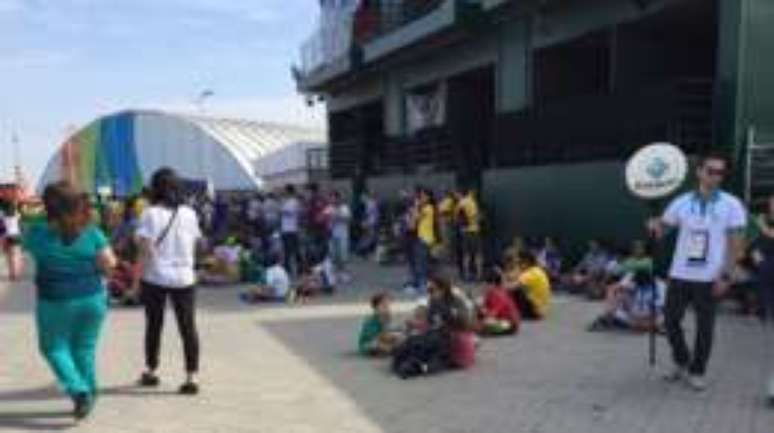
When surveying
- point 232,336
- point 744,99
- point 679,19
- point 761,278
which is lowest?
point 232,336

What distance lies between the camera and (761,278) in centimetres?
1018

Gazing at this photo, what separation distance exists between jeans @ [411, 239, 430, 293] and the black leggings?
9.49 metres

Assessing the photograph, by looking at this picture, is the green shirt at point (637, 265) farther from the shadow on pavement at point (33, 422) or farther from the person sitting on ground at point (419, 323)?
the shadow on pavement at point (33, 422)

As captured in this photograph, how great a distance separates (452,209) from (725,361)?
10411mm

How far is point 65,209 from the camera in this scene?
30.3 ft

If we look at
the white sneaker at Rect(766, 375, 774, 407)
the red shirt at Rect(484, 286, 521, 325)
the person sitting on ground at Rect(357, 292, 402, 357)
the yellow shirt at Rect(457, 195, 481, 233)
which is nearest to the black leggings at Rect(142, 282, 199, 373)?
the person sitting on ground at Rect(357, 292, 402, 357)

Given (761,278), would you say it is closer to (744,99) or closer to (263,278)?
(744,99)

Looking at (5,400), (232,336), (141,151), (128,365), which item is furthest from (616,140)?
(141,151)

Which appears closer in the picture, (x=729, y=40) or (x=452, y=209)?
(x=729, y=40)

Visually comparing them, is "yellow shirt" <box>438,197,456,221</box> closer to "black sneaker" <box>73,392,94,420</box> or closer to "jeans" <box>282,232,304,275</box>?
"jeans" <box>282,232,304,275</box>

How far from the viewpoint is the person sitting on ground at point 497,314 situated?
1410 centimetres

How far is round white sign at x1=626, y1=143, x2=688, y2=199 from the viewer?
1161 centimetres

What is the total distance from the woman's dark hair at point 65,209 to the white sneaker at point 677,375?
479 cm

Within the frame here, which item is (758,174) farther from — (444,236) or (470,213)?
(444,236)
